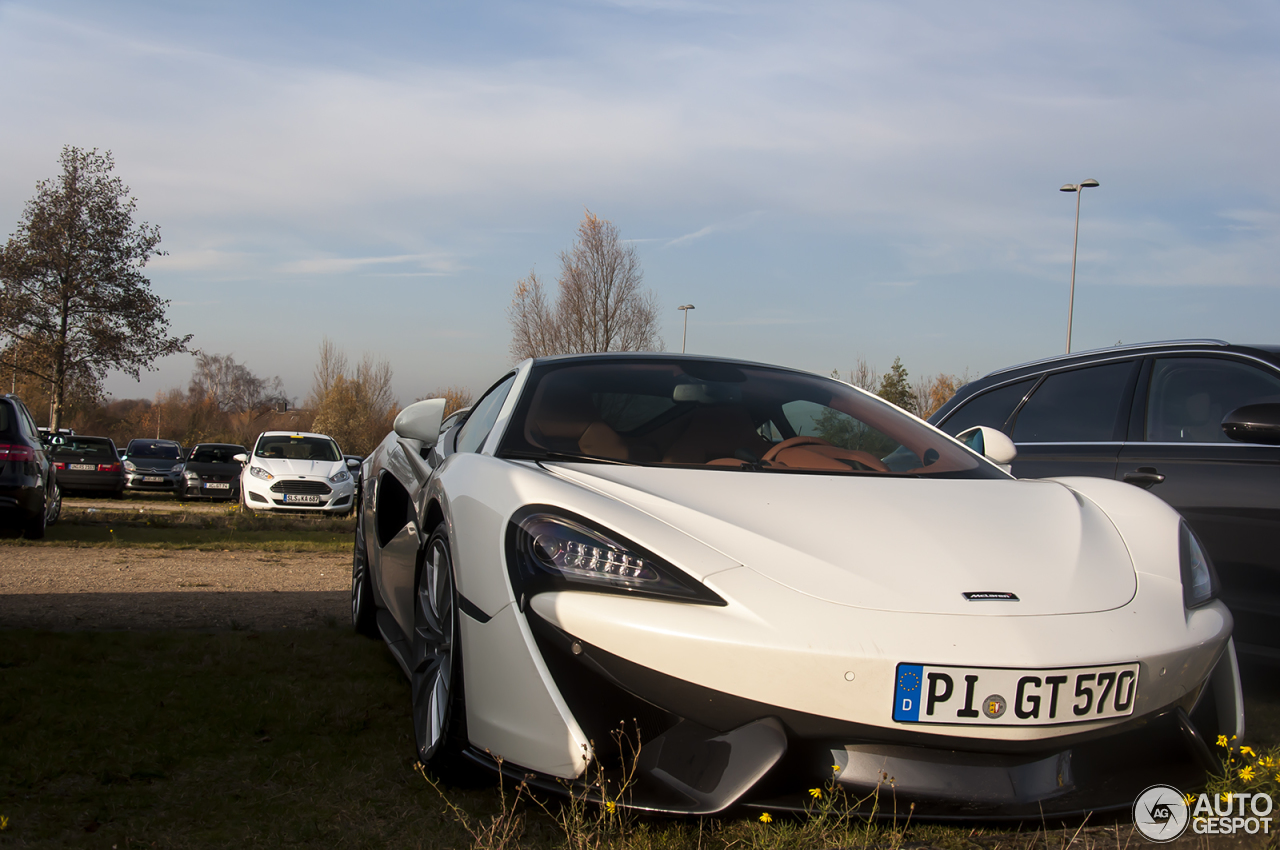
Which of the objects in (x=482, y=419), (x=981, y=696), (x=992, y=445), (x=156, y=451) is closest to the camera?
(x=981, y=696)

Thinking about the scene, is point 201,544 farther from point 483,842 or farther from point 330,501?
point 483,842

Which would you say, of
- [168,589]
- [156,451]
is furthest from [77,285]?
[168,589]

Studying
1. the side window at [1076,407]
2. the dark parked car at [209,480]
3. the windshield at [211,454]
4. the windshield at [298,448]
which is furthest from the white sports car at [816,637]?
the windshield at [211,454]

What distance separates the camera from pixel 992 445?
3.47m

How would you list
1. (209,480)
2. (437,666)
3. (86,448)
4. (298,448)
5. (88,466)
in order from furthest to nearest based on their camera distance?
(209,480) → (86,448) → (88,466) → (298,448) → (437,666)

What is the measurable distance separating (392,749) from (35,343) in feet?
96.2

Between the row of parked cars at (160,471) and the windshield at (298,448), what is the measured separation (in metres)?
0.02

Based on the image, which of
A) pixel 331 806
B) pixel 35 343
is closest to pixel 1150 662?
pixel 331 806

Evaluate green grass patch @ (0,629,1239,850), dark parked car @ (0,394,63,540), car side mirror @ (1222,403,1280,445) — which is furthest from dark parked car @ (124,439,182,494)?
car side mirror @ (1222,403,1280,445)

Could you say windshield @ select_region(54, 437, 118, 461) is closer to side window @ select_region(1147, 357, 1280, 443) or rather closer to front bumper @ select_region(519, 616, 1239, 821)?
side window @ select_region(1147, 357, 1280, 443)

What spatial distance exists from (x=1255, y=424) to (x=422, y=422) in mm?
3257

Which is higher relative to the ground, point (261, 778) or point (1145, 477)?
point (1145, 477)

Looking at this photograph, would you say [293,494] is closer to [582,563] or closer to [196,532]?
[196,532]

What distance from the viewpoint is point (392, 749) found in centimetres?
304
